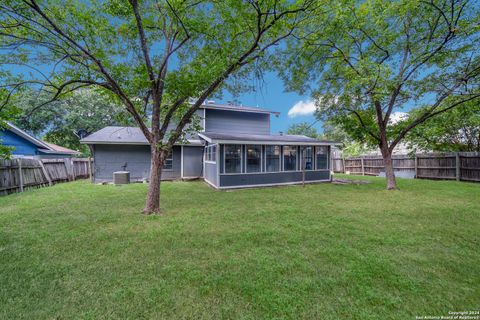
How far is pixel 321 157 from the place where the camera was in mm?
11922

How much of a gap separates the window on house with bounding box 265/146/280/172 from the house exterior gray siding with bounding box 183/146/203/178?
15.4ft

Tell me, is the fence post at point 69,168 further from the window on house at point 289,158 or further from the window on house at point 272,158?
the window on house at point 289,158

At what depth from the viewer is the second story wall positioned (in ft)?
46.7

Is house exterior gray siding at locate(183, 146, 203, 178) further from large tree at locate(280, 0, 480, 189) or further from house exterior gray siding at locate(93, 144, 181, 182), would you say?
large tree at locate(280, 0, 480, 189)

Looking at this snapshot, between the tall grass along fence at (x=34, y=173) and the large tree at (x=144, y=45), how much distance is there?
17.2 ft

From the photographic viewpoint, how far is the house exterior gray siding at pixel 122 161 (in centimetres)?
1191

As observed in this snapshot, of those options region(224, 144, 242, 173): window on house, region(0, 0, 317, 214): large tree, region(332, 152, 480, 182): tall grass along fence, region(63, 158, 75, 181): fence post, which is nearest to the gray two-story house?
region(224, 144, 242, 173): window on house

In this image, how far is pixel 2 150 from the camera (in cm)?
425

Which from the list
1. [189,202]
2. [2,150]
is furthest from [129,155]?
[2,150]

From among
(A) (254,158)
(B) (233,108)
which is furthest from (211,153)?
(B) (233,108)

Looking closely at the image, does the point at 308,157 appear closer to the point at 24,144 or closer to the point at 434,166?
the point at 434,166

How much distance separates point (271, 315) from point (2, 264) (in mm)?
3959

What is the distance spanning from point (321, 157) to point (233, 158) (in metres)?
5.36

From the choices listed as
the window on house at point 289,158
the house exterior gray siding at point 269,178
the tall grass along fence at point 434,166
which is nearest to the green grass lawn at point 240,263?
the house exterior gray siding at point 269,178
